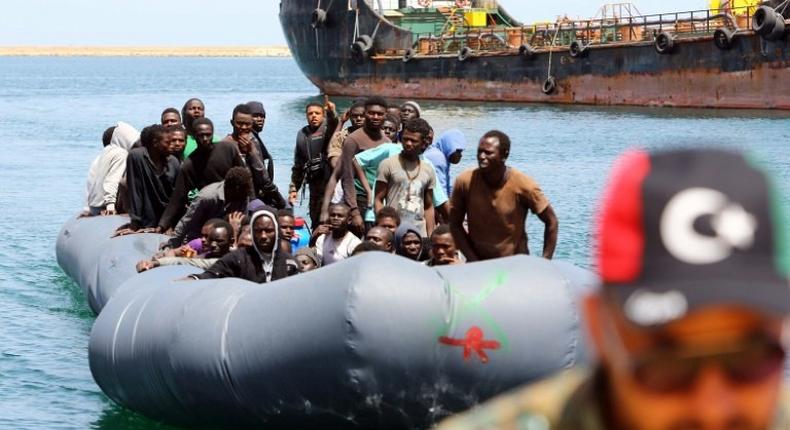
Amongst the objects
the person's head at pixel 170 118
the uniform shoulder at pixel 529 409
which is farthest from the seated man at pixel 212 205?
the uniform shoulder at pixel 529 409

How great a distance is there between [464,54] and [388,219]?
4430 cm

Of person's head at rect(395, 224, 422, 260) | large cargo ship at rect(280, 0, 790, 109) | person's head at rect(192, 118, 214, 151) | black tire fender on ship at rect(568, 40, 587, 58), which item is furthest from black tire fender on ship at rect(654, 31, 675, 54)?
person's head at rect(395, 224, 422, 260)

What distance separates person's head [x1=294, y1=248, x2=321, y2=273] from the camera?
367 inches

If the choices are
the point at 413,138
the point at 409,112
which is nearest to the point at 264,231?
the point at 413,138

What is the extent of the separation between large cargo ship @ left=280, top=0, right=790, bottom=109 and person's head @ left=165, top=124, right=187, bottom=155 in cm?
3180

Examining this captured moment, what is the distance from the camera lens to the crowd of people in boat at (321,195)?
841 centimetres

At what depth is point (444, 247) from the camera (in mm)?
8664

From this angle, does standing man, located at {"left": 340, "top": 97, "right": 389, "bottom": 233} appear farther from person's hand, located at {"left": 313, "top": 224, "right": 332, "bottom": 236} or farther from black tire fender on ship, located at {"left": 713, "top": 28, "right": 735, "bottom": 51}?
black tire fender on ship, located at {"left": 713, "top": 28, "right": 735, "bottom": 51}

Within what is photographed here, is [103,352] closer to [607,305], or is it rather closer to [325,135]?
[325,135]

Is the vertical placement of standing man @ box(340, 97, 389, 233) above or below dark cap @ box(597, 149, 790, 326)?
below

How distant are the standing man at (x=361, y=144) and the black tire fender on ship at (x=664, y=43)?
34.7m

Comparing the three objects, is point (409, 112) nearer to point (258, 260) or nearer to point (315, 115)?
point (315, 115)

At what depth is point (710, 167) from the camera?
139 centimetres

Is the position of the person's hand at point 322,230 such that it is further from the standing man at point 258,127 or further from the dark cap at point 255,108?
the dark cap at point 255,108
